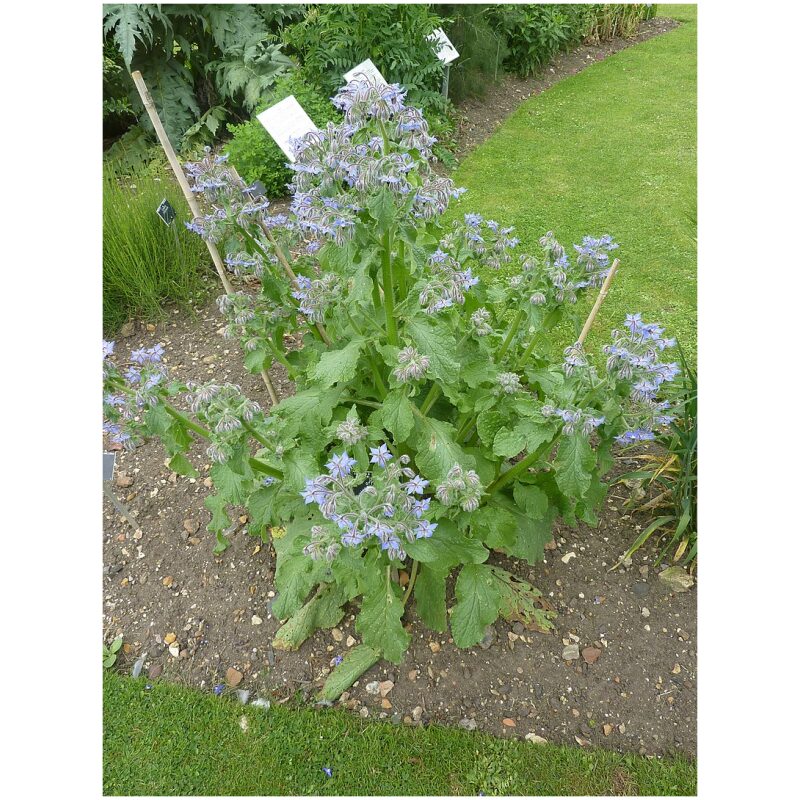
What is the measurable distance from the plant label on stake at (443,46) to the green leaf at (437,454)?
340cm

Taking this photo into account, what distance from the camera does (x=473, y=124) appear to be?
710cm

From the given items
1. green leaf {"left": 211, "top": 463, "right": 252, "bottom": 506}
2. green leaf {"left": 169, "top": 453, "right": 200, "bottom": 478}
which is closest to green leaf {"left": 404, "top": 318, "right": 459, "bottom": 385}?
green leaf {"left": 211, "top": 463, "right": 252, "bottom": 506}

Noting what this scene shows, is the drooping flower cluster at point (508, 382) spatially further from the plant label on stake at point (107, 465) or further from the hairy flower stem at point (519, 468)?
the plant label on stake at point (107, 465)

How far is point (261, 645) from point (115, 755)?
0.70 metres

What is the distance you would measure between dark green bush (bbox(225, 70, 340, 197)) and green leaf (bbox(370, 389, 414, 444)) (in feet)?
11.9

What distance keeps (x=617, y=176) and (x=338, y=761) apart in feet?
19.1

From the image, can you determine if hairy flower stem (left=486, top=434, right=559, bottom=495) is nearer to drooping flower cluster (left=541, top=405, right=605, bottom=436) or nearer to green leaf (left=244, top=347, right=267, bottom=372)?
drooping flower cluster (left=541, top=405, right=605, bottom=436)

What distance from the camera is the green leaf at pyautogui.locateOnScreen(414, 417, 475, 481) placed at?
222 centimetres

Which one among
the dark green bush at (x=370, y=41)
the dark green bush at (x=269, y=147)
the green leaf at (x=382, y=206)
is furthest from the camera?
the dark green bush at (x=370, y=41)

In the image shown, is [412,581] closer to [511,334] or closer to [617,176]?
[511,334]

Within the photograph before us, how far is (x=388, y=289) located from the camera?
7.04ft

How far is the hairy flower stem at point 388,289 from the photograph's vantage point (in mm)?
2000

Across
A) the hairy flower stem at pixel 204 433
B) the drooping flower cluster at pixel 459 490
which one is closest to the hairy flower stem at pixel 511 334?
the drooping flower cluster at pixel 459 490

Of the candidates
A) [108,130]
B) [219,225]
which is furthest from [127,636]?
[108,130]
